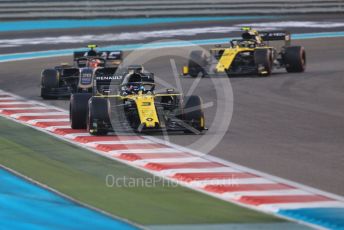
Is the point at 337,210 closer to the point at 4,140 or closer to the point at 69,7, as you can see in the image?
the point at 4,140

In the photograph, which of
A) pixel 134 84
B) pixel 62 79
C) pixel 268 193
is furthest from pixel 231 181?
pixel 62 79

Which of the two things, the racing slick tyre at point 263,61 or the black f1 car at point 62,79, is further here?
the racing slick tyre at point 263,61

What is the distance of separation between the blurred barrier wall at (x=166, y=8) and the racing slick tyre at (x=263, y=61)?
61.1ft

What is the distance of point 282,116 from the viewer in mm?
19531

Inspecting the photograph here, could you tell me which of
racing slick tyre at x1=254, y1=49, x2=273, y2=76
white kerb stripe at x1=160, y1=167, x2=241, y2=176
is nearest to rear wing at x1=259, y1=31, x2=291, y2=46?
racing slick tyre at x1=254, y1=49, x2=273, y2=76

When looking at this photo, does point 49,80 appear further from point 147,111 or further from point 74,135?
point 147,111

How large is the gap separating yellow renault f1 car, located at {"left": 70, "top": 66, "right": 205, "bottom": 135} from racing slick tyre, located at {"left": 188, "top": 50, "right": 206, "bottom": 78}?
376 inches

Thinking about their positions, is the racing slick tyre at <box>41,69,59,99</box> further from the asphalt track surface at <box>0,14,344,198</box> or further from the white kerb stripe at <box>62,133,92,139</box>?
the white kerb stripe at <box>62,133,92,139</box>

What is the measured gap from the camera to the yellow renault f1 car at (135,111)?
1677 centimetres

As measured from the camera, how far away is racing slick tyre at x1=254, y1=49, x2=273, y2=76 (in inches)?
1053

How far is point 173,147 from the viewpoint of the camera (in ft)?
51.8

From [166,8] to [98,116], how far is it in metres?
29.5

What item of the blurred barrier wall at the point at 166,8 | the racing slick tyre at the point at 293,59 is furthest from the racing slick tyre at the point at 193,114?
the blurred barrier wall at the point at 166,8

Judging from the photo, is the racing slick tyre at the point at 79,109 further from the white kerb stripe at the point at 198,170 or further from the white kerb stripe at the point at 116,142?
the white kerb stripe at the point at 198,170
